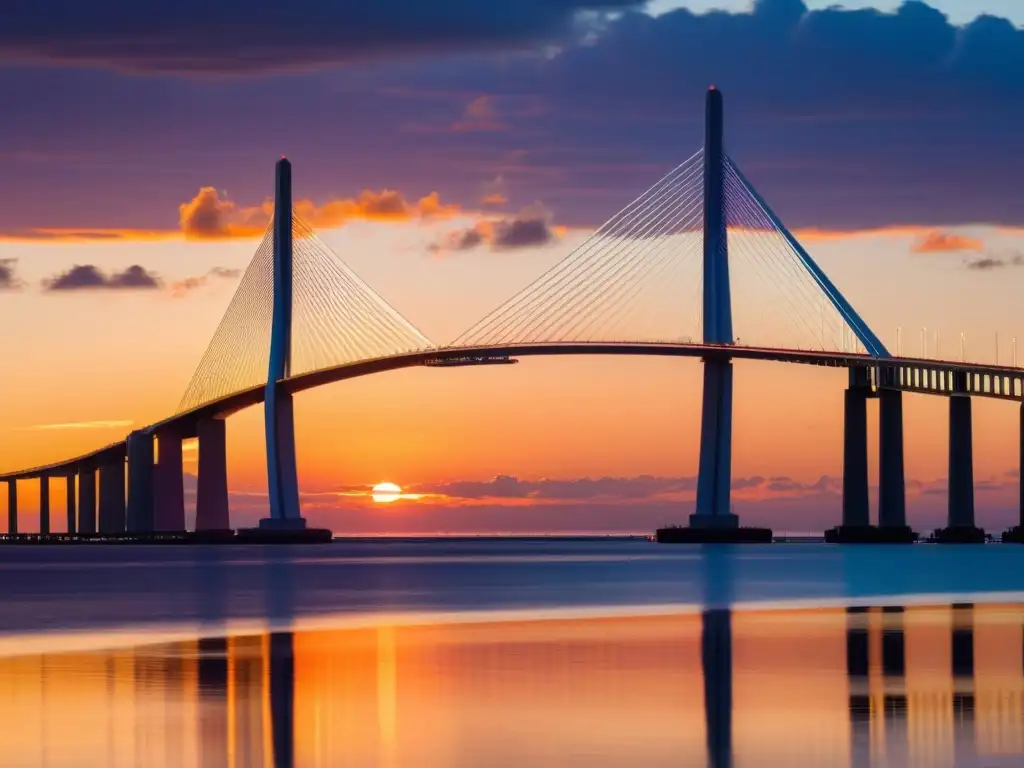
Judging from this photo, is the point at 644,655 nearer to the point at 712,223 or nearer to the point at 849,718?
the point at 849,718

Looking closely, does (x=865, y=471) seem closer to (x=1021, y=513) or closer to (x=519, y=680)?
(x=1021, y=513)

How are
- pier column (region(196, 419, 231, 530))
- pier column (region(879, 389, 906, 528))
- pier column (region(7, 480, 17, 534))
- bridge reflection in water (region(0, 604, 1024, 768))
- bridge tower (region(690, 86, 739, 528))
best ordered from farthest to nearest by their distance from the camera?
pier column (region(7, 480, 17, 534)) < pier column (region(196, 419, 231, 530)) < pier column (region(879, 389, 906, 528)) < bridge tower (region(690, 86, 739, 528)) < bridge reflection in water (region(0, 604, 1024, 768))

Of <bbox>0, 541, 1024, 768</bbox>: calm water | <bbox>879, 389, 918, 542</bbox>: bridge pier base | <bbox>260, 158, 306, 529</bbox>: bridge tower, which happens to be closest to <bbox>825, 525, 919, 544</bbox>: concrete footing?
<bbox>879, 389, 918, 542</bbox>: bridge pier base

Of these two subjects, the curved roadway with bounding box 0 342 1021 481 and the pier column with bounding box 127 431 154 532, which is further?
the pier column with bounding box 127 431 154 532

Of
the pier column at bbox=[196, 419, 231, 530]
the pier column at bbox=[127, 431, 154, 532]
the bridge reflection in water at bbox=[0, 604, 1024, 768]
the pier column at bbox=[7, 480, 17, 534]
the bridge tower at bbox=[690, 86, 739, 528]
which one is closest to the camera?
the bridge reflection in water at bbox=[0, 604, 1024, 768]

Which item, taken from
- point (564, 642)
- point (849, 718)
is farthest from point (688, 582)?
point (849, 718)

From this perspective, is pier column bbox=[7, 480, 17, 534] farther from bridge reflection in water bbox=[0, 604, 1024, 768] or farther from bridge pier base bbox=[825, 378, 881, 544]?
bridge reflection in water bbox=[0, 604, 1024, 768]

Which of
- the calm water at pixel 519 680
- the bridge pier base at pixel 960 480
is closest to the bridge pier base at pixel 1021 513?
the bridge pier base at pixel 960 480
